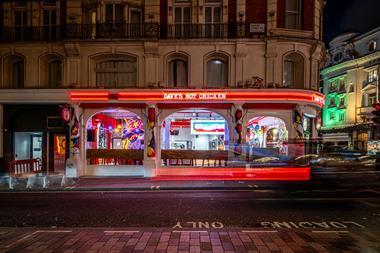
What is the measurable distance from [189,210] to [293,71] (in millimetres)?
13024

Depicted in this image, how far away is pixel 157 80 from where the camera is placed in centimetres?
1942

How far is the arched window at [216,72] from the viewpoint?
1984cm

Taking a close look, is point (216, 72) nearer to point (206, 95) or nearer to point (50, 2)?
point (206, 95)

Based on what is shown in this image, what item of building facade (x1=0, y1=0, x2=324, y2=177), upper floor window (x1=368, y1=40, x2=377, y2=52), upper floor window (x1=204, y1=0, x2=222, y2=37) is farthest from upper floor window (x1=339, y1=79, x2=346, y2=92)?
upper floor window (x1=204, y1=0, x2=222, y2=37)

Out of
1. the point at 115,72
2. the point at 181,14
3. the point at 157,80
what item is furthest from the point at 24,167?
the point at 181,14

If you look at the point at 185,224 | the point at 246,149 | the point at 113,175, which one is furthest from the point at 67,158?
the point at 185,224

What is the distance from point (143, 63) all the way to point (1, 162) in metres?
9.65

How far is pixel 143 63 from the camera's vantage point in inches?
771

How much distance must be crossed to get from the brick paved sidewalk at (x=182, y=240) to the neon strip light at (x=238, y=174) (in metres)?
8.94

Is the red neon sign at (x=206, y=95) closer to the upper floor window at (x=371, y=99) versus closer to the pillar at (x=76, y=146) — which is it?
the pillar at (x=76, y=146)

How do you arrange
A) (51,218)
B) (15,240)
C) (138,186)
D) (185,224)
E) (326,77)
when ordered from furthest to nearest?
(326,77) < (138,186) < (51,218) < (185,224) < (15,240)

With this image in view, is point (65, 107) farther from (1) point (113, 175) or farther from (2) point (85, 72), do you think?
(1) point (113, 175)

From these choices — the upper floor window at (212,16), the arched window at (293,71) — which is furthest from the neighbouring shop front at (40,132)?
the arched window at (293,71)

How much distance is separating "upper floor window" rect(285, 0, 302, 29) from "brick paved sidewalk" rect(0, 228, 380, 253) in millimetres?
14902
